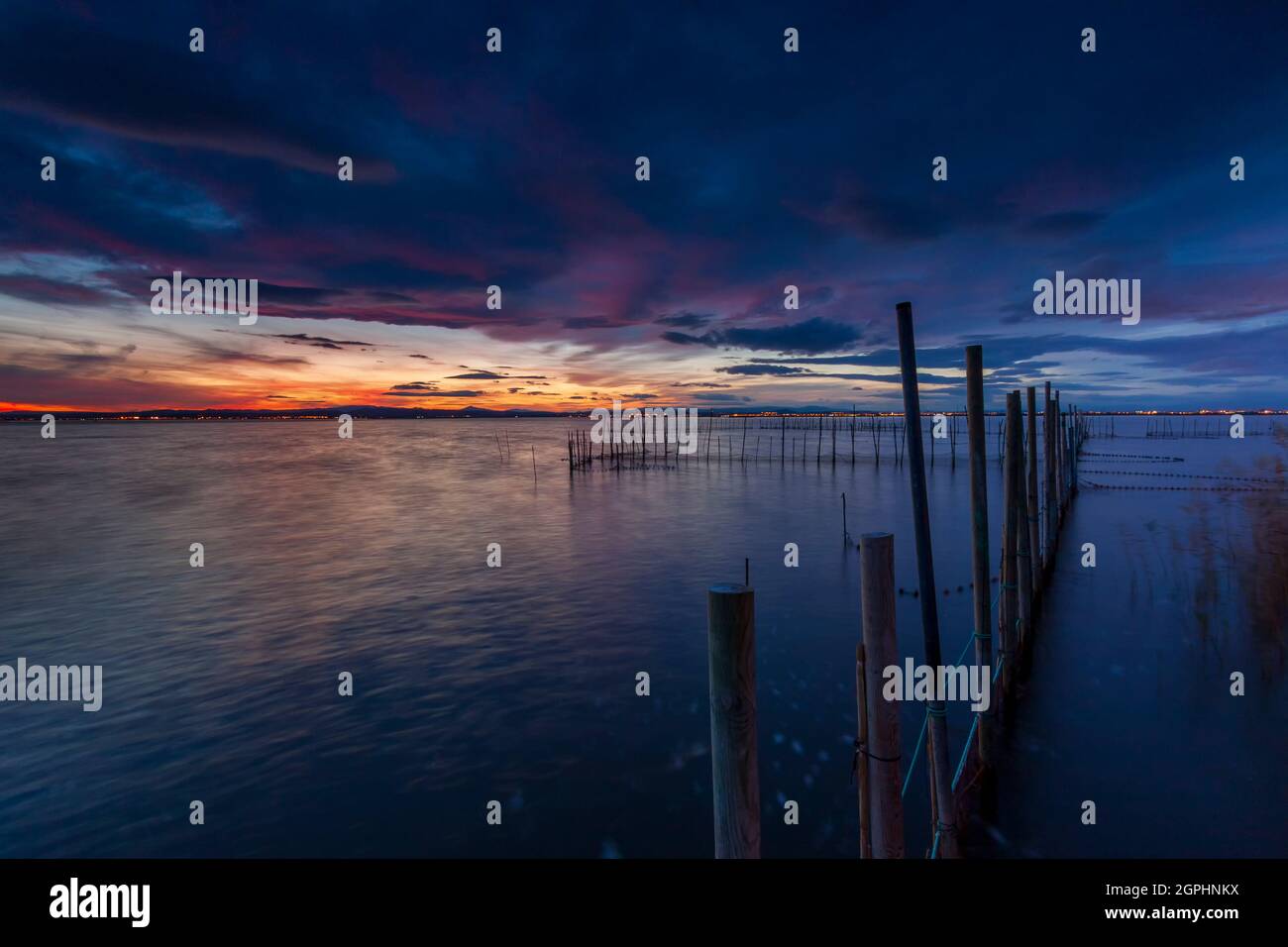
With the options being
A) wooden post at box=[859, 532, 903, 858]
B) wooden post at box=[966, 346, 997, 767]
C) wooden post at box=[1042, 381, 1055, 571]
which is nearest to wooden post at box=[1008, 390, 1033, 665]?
wooden post at box=[966, 346, 997, 767]

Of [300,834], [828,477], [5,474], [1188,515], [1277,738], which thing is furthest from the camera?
[5,474]

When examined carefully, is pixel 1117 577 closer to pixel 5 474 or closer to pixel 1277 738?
pixel 1277 738

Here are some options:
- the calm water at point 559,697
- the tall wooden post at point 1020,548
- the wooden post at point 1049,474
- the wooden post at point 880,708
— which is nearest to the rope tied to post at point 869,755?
the wooden post at point 880,708

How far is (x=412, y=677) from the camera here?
1344cm

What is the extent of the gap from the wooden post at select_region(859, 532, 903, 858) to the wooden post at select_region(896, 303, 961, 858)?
1.33 feet

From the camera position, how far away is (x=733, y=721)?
3271 millimetres

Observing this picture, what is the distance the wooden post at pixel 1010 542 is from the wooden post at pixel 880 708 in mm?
6892

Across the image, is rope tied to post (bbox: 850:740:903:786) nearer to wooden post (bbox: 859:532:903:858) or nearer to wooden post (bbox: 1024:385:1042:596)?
wooden post (bbox: 859:532:903:858)

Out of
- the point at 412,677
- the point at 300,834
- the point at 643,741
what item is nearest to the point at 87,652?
the point at 412,677

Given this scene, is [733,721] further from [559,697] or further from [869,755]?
[559,697]

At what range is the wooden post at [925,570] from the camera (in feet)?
15.2

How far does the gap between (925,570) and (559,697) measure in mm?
9175
